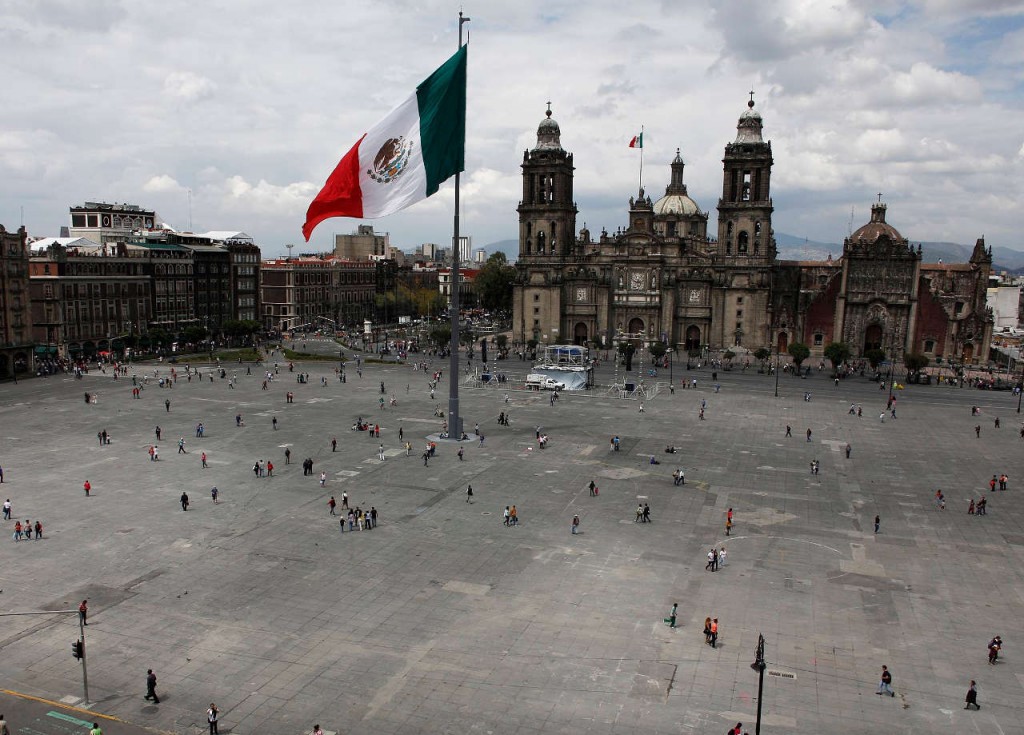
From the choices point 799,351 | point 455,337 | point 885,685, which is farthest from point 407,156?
point 799,351

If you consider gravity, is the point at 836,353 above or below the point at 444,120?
below

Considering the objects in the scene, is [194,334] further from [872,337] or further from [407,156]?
[872,337]

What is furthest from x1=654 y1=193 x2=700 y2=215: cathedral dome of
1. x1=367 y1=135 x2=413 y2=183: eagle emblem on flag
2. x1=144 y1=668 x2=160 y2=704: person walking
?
x1=144 y1=668 x2=160 y2=704: person walking

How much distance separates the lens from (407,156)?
36469 millimetres

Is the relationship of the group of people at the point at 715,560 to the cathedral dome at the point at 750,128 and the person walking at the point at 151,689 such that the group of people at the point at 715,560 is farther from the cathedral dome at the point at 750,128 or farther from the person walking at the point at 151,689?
the cathedral dome at the point at 750,128

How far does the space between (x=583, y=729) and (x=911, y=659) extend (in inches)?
430

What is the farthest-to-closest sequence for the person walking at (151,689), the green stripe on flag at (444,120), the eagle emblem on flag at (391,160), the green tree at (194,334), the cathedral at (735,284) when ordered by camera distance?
the green tree at (194,334), the cathedral at (735,284), the green stripe on flag at (444,120), the eagle emblem on flag at (391,160), the person walking at (151,689)

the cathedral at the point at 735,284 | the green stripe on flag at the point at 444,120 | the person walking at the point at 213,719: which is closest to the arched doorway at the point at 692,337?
the cathedral at the point at 735,284

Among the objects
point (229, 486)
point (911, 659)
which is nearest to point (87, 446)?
point (229, 486)

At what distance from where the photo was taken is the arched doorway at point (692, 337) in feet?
359

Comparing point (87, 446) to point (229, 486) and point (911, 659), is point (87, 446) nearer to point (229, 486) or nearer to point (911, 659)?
point (229, 486)

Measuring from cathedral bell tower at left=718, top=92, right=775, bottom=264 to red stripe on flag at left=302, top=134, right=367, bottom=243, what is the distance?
3127 inches

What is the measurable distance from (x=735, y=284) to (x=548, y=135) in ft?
109

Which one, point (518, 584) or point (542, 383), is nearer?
point (518, 584)
